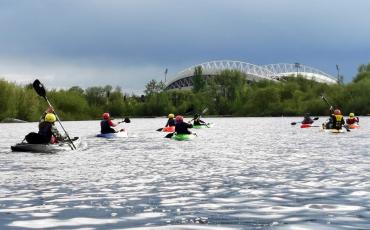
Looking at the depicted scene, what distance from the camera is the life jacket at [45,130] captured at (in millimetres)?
25078

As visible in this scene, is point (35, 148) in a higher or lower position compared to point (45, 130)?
lower

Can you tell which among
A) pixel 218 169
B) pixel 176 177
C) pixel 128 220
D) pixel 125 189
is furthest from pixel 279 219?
pixel 218 169

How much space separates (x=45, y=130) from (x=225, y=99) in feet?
437

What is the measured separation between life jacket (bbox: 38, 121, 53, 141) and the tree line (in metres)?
84.6

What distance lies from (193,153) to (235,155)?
2288mm

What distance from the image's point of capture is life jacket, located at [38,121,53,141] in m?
25.1

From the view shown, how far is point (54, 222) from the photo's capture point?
960cm

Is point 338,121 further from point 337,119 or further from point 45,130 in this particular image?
point 45,130

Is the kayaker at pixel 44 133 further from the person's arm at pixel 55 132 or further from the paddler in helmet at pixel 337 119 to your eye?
the paddler in helmet at pixel 337 119

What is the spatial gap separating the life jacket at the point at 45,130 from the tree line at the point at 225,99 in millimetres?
84581

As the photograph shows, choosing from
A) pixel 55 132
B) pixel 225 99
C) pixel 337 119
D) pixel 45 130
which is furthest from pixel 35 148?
pixel 225 99

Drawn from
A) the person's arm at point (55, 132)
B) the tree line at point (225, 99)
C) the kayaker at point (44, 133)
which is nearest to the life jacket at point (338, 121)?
the person's arm at point (55, 132)

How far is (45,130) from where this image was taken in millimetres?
25203

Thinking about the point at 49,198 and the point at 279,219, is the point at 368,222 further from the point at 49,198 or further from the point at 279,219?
the point at 49,198
